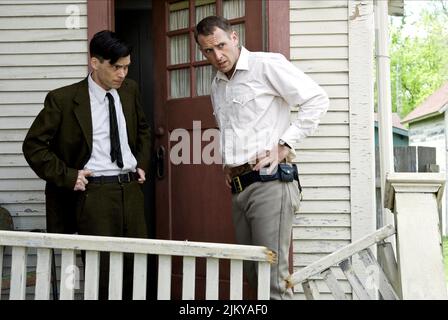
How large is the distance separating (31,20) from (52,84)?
17.3 inches

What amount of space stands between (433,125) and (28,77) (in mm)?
18941

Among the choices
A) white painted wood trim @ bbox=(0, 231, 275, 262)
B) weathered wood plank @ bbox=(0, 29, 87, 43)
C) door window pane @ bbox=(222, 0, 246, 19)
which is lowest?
white painted wood trim @ bbox=(0, 231, 275, 262)

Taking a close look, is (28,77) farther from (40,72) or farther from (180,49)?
(180,49)

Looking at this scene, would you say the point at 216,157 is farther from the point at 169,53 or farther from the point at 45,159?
the point at 45,159

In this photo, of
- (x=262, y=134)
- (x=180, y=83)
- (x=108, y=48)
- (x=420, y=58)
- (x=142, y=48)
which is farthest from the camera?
(x=420, y=58)

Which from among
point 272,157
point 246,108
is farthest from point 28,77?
point 272,157

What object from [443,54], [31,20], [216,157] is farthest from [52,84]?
[443,54]

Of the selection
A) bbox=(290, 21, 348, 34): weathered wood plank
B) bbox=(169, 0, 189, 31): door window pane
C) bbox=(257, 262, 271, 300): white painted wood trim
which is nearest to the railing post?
bbox=(257, 262, 271, 300): white painted wood trim

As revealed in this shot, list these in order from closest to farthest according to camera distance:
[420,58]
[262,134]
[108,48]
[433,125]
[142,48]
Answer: [262,134], [108,48], [142,48], [433,125], [420,58]

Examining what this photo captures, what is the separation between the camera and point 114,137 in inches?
151

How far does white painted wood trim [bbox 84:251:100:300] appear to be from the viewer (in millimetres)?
2652

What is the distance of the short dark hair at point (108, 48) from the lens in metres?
3.70

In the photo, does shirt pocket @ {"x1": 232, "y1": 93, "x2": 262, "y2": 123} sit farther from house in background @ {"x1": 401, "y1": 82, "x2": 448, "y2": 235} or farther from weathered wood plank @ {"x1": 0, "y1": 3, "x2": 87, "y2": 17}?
house in background @ {"x1": 401, "y1": 82, "x2": 448, "y2": 235}

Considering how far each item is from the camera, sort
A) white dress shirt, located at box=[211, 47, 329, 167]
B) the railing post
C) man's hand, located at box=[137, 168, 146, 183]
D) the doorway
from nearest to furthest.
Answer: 1. the railing post
2. white dress shirt, located at box=[211, 47, 329, 167]
3. man's hand, located at box=[137, 168, 146, 183]
4. the doorway
